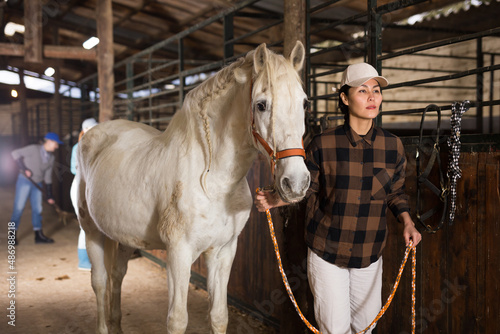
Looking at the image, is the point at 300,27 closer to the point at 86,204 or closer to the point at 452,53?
the point at 86,204

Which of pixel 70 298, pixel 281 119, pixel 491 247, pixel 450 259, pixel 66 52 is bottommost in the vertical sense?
pixel 70 298

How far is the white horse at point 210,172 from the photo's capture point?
4.94ft

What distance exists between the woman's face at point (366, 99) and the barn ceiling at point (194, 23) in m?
2.39

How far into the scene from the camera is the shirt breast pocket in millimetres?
1685

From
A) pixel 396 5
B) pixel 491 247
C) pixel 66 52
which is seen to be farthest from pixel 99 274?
pixel 66 52

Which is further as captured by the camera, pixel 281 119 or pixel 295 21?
pixel 295 21

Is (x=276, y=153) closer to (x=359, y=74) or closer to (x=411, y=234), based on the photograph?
(x=359, y=74)

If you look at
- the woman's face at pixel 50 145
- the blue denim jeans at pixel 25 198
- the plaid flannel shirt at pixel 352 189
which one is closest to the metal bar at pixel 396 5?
the plaid flannel shirt at pixel 352 189

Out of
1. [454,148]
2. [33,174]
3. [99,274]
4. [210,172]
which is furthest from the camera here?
[33,174]

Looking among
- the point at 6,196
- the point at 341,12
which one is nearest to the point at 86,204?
the point at 341,12

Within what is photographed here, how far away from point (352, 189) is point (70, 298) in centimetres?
320

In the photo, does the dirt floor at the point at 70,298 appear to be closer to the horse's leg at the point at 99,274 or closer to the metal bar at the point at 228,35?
the horse's leg at the point at 99,274

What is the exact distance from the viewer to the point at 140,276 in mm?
4539

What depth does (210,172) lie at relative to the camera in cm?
184
